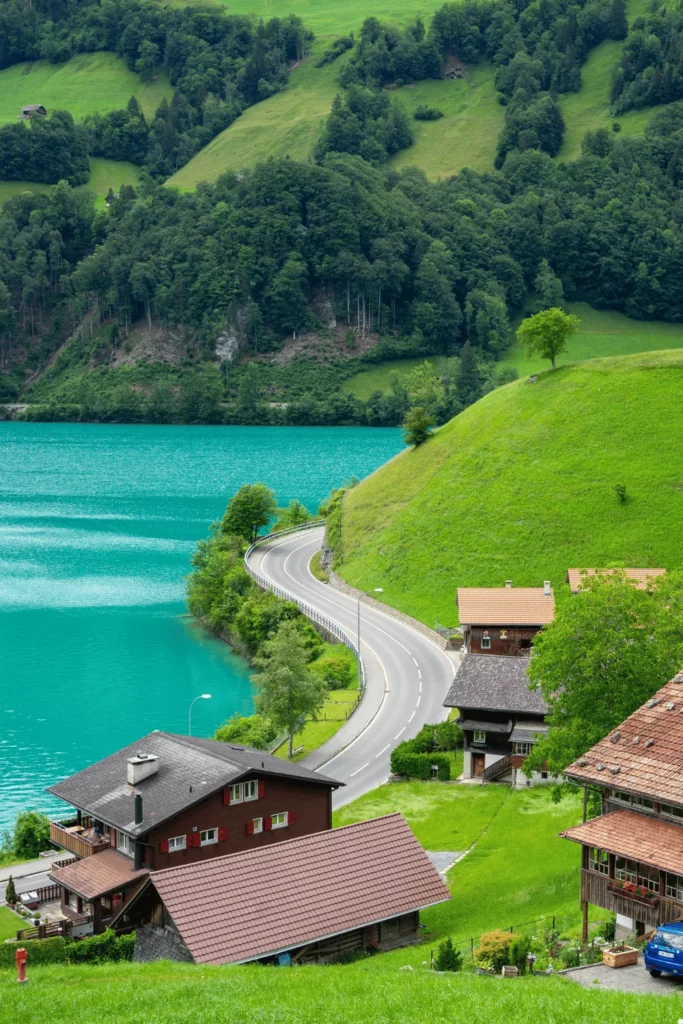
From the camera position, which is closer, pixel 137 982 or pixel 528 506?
pixel 137 982

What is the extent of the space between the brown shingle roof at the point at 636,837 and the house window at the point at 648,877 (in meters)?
0.62

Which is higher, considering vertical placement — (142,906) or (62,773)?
(142,906)

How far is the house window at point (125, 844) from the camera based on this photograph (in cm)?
4909


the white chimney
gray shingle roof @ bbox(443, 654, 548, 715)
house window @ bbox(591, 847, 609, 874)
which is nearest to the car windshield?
house window @ bbox(591, 847, 609, 874)

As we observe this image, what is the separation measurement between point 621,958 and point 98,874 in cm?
2282

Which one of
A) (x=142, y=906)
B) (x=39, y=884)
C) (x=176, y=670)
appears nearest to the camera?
(x=142, y=906)

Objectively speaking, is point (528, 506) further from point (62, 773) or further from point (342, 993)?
point (342, 993)

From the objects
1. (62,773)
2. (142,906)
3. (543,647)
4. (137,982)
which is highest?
(543,647)

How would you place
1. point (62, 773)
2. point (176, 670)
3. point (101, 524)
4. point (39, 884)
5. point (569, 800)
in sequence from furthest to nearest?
point (101, 524) → point (176, 670) → point (62, 773) → point (569, 800) → point (39, 884)

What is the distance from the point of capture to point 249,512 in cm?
13450

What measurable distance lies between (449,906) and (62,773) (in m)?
36.4

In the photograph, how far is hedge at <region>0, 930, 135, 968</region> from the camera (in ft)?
136

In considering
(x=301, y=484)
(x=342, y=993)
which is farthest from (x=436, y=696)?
(x=301, y=484)

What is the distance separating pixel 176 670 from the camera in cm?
10069
